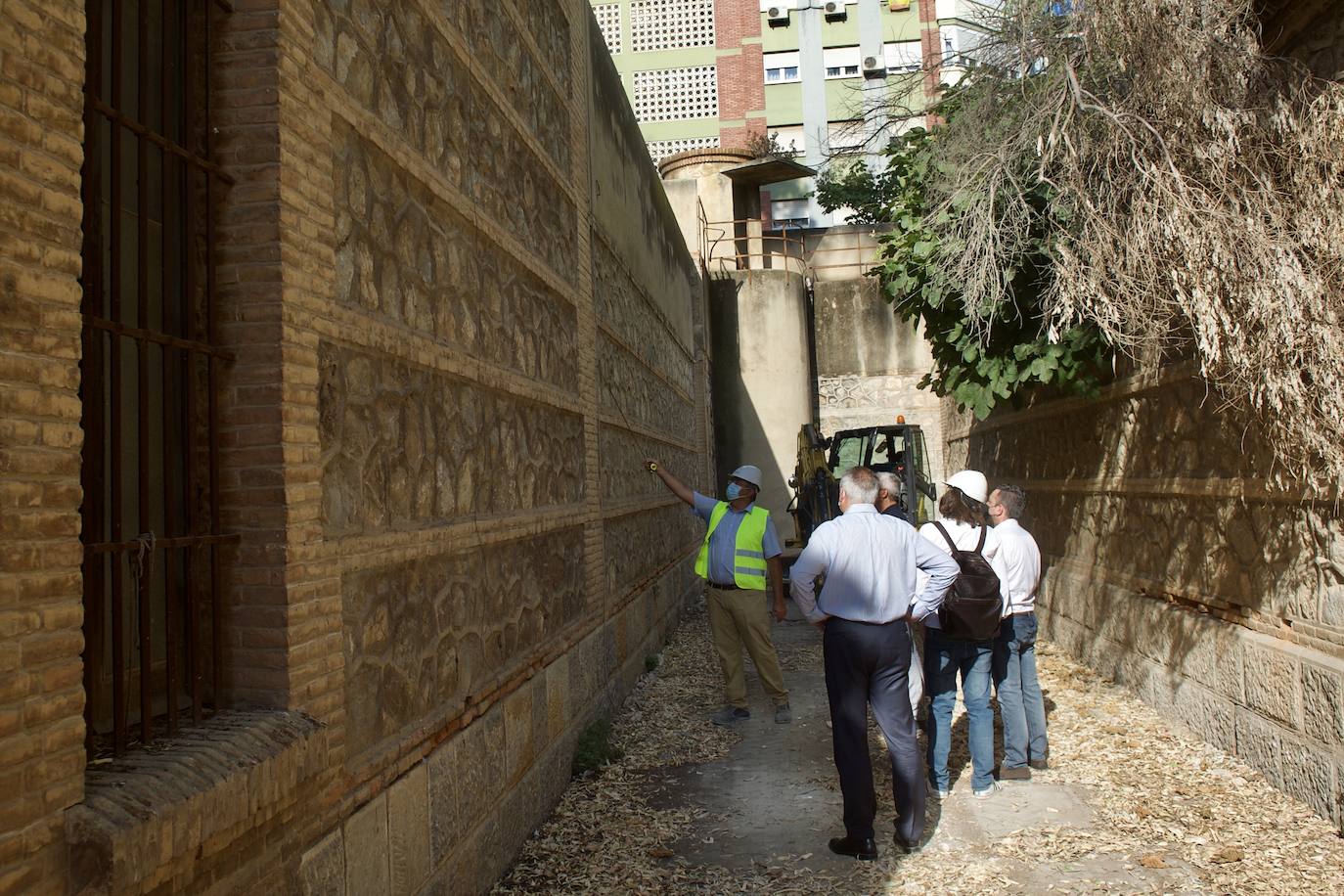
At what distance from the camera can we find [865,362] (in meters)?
22.2

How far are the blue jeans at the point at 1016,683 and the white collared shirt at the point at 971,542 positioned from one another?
Answer: 222 millimetres

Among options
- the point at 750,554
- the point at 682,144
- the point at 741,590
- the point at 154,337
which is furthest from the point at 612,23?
the point at 154,337

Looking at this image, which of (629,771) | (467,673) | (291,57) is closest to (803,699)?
(629,771)

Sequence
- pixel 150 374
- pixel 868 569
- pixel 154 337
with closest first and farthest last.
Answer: pixel 154 337 < pixel 150 374 < pixel 868 569

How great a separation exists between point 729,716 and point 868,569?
332 centimetres

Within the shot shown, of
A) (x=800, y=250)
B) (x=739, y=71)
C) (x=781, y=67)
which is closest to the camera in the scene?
(x=800, y=250)

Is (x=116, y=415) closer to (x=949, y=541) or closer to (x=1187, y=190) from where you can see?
(x=949, y=541)

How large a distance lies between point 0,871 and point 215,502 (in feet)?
4.50

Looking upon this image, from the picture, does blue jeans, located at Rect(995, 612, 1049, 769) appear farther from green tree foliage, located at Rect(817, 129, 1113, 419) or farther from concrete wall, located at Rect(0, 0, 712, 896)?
concrete wall, located at Rect(0, 0, 712, 896)

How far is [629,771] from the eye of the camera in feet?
22.8

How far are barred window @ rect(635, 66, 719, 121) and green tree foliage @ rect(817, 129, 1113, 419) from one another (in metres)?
29.7

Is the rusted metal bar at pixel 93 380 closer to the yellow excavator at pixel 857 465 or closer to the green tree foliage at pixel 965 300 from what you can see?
the green tree foliage at pixel 965 300

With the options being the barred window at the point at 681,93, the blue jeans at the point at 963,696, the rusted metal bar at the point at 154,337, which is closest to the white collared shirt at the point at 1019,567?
the blue jeans at the point at 963,696

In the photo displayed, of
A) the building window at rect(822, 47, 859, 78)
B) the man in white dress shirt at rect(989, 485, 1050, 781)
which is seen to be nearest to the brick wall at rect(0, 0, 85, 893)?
the man in white dress shirt at rect(989, 485, 1050, 781)
